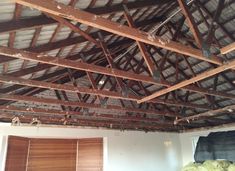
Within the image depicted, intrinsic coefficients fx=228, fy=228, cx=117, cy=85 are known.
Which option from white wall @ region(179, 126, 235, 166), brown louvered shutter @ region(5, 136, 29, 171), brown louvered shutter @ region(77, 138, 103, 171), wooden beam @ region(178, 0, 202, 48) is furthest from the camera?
white wall @ region(179, 126, 235, 166)

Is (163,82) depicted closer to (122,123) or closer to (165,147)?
(122,123)

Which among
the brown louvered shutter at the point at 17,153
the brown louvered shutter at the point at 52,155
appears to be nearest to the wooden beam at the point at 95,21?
the brown louvered shutter at the point at 17,153

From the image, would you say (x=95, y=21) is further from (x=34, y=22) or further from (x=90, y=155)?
(x=90, y=155)

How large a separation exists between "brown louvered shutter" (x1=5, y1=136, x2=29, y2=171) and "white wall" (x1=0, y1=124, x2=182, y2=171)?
0.25 m

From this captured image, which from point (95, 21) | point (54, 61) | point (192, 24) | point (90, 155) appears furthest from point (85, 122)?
point (95, 21)

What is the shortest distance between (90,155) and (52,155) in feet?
4.91

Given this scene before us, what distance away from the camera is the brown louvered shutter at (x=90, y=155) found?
30.1ft

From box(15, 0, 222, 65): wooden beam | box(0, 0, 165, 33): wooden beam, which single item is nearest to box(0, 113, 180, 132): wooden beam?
box(0, 0, 165, 33): wooden beam

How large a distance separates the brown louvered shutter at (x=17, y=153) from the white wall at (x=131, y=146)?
25cm

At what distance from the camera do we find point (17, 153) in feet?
26.2

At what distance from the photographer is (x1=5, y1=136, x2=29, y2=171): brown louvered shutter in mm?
7656

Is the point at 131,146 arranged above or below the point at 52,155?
above

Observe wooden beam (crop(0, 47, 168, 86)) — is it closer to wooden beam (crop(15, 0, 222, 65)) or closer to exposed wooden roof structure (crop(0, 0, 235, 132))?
exposed wooden roof structure (crop(0, 0, 235, 132))

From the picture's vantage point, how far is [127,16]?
4.27m
